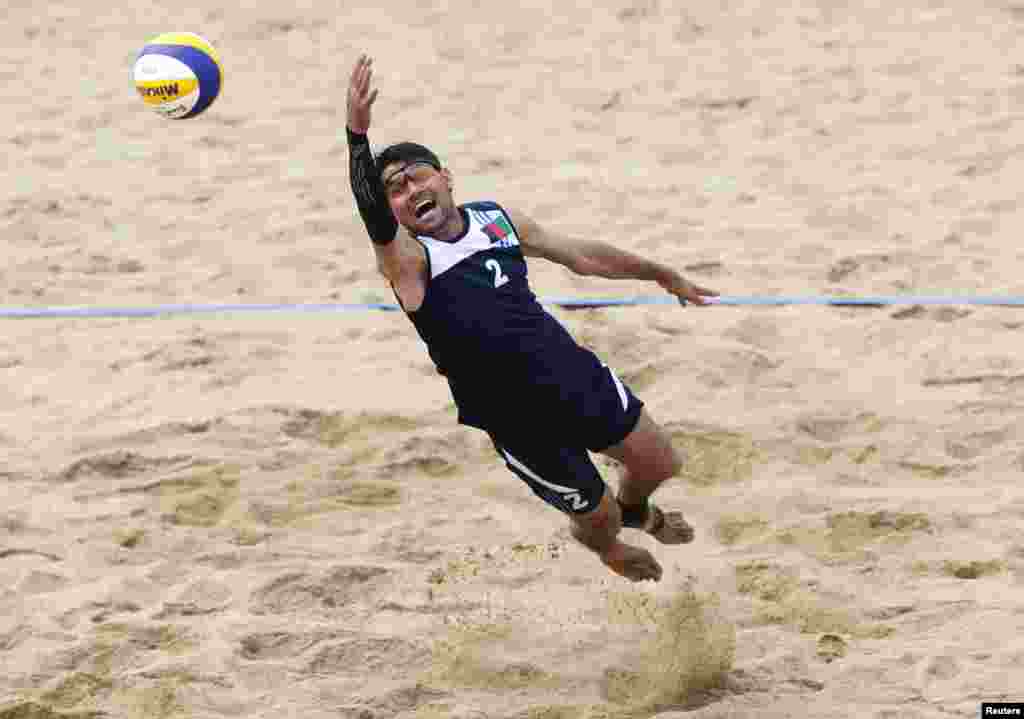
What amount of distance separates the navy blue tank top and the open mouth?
Result: 0.08m

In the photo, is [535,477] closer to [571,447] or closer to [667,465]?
[571,447]

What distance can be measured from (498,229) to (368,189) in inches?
20.7

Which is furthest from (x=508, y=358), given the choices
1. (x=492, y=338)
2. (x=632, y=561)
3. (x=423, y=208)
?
(x=632, y=561)

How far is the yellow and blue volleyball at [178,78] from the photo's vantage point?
5523 mm

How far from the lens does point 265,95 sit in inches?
400

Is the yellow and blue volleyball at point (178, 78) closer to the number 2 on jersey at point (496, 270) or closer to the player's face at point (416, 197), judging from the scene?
the player's face at point (416, 197)

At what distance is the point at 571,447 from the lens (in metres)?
4.48

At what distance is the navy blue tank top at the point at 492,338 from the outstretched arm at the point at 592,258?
0.27 meters

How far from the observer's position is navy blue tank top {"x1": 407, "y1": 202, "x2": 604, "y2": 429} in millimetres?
4340

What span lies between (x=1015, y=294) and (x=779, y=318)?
1.00 m

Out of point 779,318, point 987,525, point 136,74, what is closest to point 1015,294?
point 779,318

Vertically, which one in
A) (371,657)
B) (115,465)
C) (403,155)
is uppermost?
(403,155)

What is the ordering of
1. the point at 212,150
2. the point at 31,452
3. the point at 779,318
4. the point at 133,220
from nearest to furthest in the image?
the point at 31,452, the point at 779,318, the point at 133,220, the point at 212,150

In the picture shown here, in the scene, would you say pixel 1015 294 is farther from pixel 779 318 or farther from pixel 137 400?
pixel 137 400
